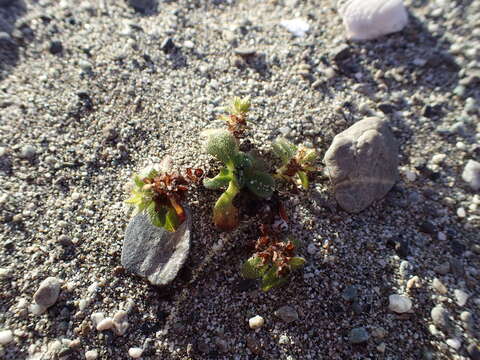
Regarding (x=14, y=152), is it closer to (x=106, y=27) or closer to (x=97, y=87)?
(x=97, y=87)

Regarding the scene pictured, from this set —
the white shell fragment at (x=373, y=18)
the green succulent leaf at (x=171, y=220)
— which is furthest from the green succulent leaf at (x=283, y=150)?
the white shell fragment at (x=373, y=18)

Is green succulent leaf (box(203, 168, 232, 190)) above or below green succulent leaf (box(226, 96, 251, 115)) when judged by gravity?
below

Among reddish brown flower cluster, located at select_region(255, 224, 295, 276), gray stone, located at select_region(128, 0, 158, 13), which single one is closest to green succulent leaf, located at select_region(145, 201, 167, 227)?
reddish brown flower cluster, located at select_region(255, 224, 295, 276)

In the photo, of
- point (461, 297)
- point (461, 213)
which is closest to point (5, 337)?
point (461, 297)

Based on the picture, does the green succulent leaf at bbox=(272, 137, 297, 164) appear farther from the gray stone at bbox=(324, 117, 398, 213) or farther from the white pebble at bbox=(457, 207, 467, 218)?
the white pebble at bbox=(457, 207, 467, 218)

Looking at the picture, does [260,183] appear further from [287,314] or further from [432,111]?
[432,111]

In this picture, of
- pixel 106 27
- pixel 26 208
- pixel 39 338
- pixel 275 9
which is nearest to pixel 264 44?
pixel 275 9

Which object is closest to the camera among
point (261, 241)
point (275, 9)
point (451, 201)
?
point (261, 241)

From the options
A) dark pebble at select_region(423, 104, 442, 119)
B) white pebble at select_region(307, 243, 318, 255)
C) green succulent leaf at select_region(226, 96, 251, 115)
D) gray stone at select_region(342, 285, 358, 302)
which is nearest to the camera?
gray stone at select_region(342, 285, 358, 302)
